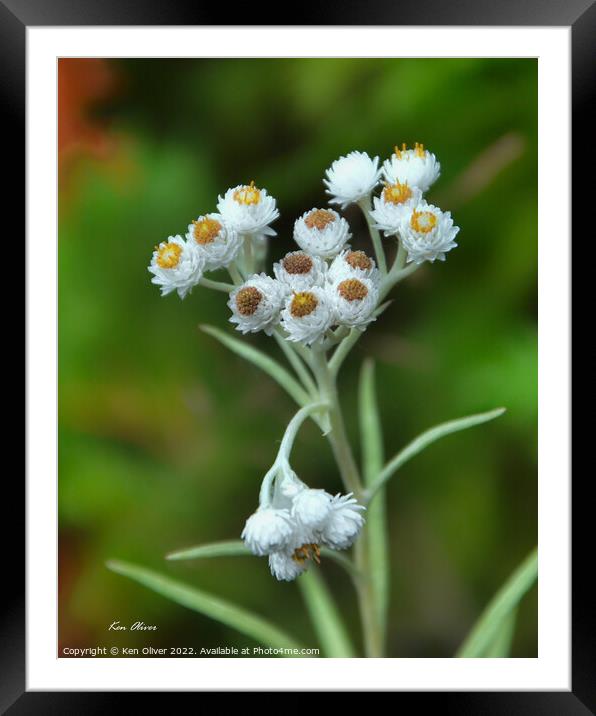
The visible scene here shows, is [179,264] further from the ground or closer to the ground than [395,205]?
closer to the ground

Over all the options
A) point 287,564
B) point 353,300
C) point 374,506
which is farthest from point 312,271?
point 374,506

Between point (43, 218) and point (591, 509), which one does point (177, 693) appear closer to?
point (591, 509)

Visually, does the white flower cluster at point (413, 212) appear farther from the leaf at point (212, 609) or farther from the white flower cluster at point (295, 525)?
the leaf at point (212, 609)

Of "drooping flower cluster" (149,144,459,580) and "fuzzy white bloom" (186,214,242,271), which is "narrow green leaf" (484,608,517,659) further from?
"fuzzy white bloom" (186,214,242,271)

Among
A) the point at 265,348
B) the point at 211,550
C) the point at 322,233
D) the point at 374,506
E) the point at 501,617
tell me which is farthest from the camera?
the point at 265,348

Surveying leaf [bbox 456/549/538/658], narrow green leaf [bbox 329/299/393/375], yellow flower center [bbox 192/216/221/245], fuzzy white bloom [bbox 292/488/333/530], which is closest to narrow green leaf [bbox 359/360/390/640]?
leaf [bbox 456/549/538/658]

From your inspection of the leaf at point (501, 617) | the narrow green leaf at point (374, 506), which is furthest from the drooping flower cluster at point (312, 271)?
the leaf at point (501, 617)

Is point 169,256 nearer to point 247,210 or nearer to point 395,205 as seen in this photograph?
point 247,210

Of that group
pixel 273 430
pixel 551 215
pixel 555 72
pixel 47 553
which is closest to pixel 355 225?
pixel 551 215
